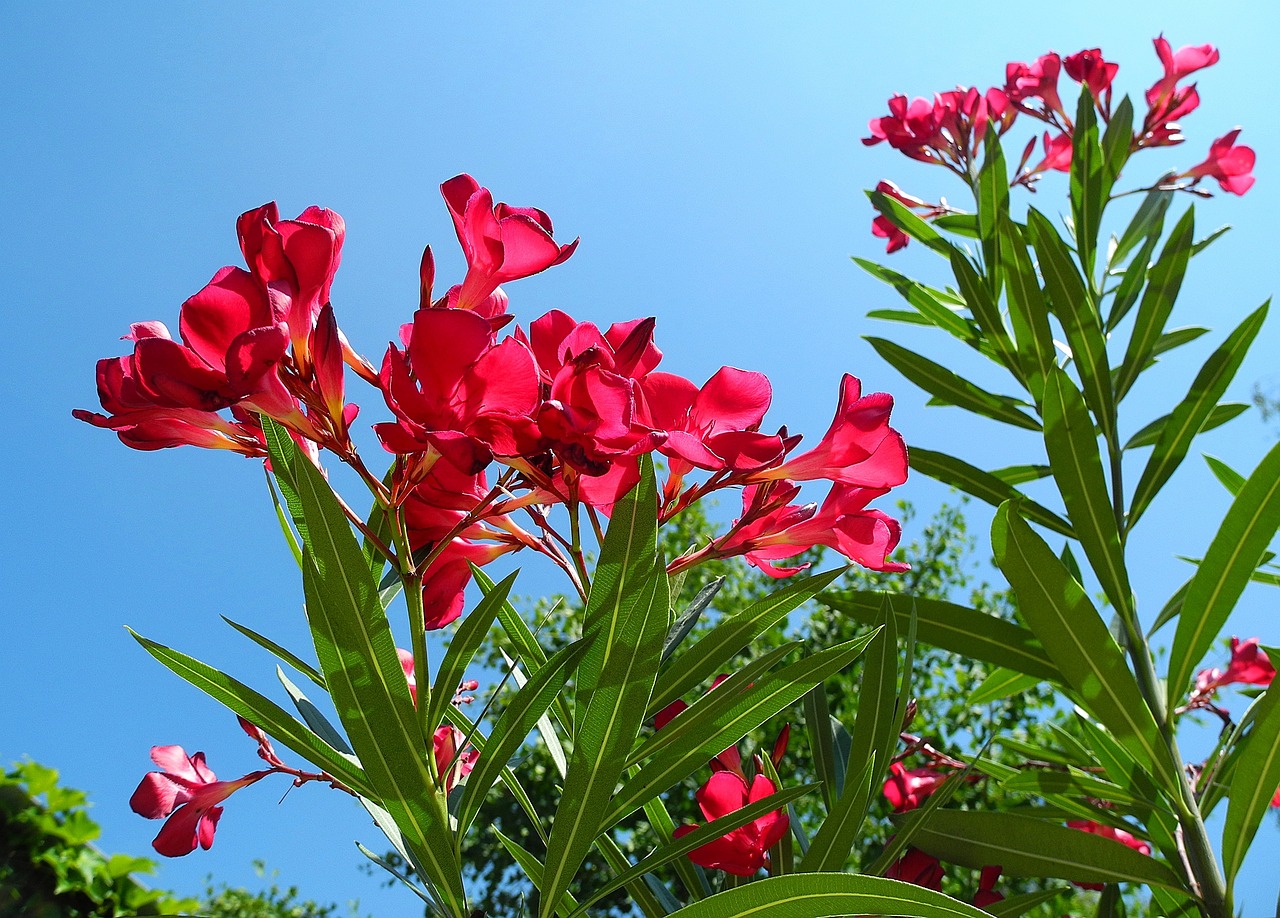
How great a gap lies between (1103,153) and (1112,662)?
132 centimetres

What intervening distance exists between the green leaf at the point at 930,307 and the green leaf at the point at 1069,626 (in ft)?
3.10

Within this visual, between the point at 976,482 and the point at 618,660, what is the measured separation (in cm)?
98

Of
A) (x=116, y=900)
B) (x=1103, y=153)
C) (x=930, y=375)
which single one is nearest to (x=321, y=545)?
(x=930, y=375)

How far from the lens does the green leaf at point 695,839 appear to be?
0.62 meters

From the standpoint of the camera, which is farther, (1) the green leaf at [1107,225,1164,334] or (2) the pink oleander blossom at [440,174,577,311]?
(1) the green leaf at [1107,225,1164,334]

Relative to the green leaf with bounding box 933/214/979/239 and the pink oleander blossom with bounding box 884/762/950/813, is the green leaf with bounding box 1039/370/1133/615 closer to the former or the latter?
the pink oleander blossom with bounding box 884/762/950/813

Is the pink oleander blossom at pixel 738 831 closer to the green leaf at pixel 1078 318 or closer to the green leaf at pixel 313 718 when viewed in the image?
the green leaf at pixel 313 718

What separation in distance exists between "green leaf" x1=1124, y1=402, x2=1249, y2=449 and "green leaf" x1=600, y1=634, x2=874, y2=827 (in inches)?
44.6

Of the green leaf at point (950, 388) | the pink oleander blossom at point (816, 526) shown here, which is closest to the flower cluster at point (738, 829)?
the pink oleander blossom at point (816, 526)

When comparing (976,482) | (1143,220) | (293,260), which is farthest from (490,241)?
(1143,220)

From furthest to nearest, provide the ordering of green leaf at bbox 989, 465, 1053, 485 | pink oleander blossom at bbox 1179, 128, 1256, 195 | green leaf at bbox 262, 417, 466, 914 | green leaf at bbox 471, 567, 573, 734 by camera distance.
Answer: pink oleander blossom at bbox 1179, 128, 1256, 195 < green leaf at bbox 989, 465, 1053, 485 < green leaf at bbox 471, 567, 573, 734 < green leaf at bbox 262, 417, 466, 914

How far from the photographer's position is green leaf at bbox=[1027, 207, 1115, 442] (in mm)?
1378

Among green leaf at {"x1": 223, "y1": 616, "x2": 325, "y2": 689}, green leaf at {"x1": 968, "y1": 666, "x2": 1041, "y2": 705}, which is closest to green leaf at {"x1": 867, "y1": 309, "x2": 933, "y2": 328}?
green leaf at {"x1": 968, "y1": 666, "x2": 1041, "y2": 705}

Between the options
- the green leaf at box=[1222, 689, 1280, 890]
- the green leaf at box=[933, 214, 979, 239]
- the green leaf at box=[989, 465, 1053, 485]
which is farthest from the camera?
the green leaf at box=[933, 214, 979, 239]
